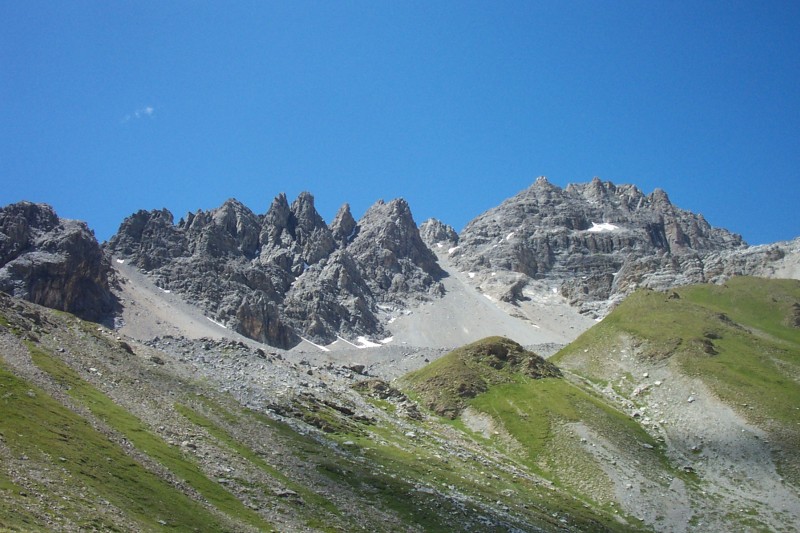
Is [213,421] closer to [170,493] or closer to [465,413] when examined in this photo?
[170,493]

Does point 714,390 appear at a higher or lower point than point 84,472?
higher

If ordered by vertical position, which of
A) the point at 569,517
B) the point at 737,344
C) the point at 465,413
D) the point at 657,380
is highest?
the point at 737,344

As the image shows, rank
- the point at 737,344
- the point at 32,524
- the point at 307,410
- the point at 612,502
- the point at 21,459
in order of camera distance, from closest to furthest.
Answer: the point at 32,524 → the point at 21,459 → the point at 612,502 → the point at 307,410 → the point at 737,344

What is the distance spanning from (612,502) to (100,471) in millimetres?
58998

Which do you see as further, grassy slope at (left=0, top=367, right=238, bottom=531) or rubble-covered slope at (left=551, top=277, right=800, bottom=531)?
rubble-covered slope at (left=551, top=277, right=800, bottom=531)

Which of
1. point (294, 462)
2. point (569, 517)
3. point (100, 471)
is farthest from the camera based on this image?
point (569, 517)

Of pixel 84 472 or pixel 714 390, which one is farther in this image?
pixel 714 390

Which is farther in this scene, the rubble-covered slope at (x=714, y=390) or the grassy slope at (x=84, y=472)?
the rubble-covered slope at (x=714, y=390)

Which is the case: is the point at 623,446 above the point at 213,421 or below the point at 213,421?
above

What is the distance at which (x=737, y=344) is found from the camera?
132125 millimetres

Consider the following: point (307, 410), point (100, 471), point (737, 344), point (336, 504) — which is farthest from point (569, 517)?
point (737, 344)

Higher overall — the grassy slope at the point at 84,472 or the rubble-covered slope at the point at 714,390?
the rubble-covered slope at the point at 714,390

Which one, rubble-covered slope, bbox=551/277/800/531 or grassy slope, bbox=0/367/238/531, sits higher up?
rubble-covered slope, bbox=551/277/800/531

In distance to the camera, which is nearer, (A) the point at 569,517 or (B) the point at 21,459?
(B) the point at 21,459
